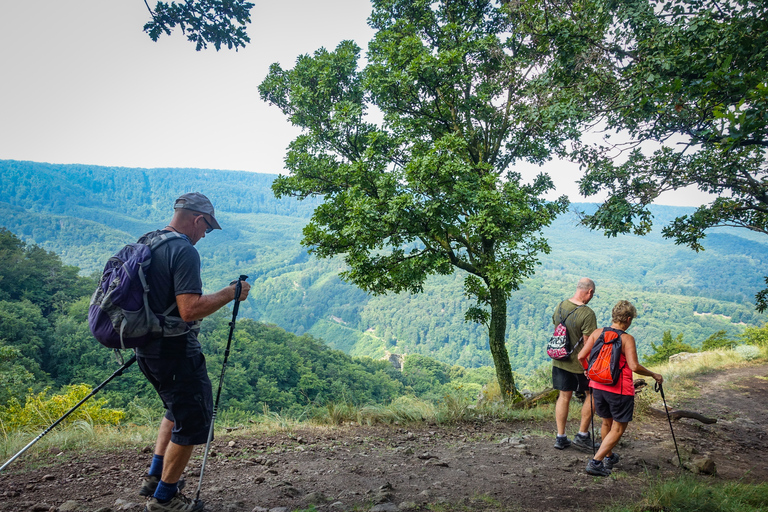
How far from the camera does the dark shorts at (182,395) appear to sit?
2.68 metres

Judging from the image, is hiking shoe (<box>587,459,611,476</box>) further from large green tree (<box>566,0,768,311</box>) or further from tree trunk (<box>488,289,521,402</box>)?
tree trunk (<box>488,289,521,402</box>)

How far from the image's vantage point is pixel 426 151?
28.4 feet

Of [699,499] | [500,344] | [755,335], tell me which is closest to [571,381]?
[699,499]

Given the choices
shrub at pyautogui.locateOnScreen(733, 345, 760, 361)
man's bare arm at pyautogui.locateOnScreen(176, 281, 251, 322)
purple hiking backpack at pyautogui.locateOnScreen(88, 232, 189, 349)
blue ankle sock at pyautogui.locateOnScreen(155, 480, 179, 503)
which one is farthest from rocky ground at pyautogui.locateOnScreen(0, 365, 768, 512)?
shrub at pyautogui.locateOnScreen(733, 345, 760, 361)

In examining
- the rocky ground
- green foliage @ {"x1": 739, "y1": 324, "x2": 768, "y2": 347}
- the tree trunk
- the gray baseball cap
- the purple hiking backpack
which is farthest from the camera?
green foliage @ {"x1": 739, "y1": 324, "x2": 768, "y2": 347}

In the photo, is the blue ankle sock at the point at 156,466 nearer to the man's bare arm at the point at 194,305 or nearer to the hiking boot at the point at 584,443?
the man's bare arm at the point at 194,305

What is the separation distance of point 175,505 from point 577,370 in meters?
4.02

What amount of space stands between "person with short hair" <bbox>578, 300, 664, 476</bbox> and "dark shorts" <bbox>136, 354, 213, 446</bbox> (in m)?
3.42

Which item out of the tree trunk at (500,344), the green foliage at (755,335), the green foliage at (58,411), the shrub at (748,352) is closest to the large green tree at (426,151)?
the tree trunk at (500,344)

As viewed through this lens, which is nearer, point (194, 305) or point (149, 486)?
point (194, 305)

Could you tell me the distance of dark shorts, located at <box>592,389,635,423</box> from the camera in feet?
12.6

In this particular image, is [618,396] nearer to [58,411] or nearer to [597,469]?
[597,469]

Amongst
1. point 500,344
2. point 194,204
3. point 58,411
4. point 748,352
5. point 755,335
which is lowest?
point 58,411

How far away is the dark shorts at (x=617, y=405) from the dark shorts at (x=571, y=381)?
772 mm
